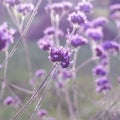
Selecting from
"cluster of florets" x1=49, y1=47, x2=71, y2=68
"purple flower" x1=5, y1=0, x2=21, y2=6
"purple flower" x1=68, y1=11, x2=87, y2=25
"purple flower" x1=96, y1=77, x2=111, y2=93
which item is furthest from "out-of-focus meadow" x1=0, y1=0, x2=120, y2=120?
"cluster of florets" x1=49, y1=47, x2=71, y2=68

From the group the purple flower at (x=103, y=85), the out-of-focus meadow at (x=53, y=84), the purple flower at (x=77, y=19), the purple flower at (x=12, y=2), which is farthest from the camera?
the out-of-focus meadow at (x=53, y=84)

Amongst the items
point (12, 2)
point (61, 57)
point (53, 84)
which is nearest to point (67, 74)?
point (12, 2)

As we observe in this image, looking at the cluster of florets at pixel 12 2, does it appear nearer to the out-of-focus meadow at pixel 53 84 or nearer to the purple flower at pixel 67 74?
the out-of-focus meadow at pixel 53 84

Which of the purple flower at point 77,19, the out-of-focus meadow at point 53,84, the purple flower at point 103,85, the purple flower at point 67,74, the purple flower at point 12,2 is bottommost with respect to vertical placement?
the out-of-focus meadow at point 53,84

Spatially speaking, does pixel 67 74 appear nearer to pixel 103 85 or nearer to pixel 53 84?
pixel 103 85

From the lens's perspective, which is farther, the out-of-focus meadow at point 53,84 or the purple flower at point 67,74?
the out-of-focus meadow at point 53,84

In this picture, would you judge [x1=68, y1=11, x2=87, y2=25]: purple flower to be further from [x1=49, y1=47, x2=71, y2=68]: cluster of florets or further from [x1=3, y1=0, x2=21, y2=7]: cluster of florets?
[x1=3, y1=0, x2=21, y2=7]: cluster of florets

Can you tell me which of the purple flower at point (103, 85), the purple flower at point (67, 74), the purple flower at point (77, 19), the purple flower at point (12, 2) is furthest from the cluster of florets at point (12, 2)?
the purple flower at point (103, 85)

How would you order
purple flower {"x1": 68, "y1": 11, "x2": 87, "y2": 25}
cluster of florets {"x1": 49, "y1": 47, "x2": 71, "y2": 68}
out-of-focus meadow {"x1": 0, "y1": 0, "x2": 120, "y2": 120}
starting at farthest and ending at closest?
1. out-of-focus meadow {"x1": 0, "y1": 0, "x2": 120, "y2": 120}
2. purple flower {"x1": 68, "y1": 11, "x2": 87, "y2": 25}
3. cluster of florets {"x1": 49, "y1": 47, "x2": 71, "y2": 68}

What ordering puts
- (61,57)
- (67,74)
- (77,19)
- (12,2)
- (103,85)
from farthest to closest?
(67,74) → (103,85) → (12,2) → (77,19) → (61,57)

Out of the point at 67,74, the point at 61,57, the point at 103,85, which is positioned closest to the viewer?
the point at 61,57

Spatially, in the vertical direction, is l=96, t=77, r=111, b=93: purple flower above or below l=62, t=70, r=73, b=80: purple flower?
below

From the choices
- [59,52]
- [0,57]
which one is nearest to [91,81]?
[0,57]
